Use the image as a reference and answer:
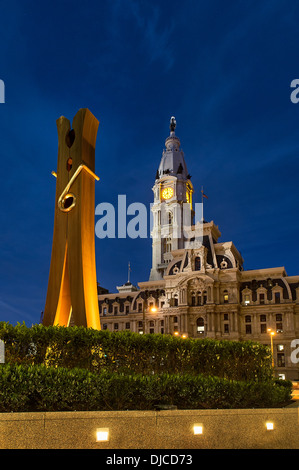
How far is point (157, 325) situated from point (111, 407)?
64.5 metres

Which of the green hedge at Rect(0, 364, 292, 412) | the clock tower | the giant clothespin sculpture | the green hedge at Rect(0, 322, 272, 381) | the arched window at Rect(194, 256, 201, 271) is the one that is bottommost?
the green hedge at Rect(0, 364, 292, 412)

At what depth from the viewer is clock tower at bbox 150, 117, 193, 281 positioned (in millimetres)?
109875

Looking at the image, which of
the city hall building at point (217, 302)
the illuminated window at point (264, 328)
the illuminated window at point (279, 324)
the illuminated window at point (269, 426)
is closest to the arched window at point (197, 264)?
the city hall building at point (217, 302)

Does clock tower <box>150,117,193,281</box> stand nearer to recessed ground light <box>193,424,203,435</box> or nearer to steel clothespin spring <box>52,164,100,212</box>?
steel clothespin spring <box>52,164,100,212</box>

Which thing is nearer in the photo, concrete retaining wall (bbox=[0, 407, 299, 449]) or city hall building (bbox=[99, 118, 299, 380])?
concrete retaining wall (bbox=[0, 407, 299, 449])

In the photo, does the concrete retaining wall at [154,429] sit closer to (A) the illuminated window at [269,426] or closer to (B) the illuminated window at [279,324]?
(A) the illuminated window at [269,426]

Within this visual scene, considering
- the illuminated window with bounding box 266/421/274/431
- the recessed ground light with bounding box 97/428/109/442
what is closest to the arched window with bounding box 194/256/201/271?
the illuminated window with bounding box 266/421/274/431

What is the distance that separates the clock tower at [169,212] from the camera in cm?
10988

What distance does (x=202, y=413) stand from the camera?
Answer: 1403 cm

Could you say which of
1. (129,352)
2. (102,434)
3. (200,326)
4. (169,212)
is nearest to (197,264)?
(200,326)

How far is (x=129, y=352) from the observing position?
17.0 metres

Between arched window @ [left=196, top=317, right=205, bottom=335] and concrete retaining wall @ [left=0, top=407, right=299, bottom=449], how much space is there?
56931mm

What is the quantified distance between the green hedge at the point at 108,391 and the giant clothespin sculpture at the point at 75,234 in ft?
17.7

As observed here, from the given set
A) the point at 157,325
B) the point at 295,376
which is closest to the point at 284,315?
the point at 295,376
